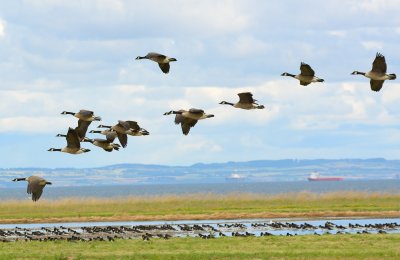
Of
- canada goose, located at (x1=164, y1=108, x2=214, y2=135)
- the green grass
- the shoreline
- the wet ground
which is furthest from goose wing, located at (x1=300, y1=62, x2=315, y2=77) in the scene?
the shoreline

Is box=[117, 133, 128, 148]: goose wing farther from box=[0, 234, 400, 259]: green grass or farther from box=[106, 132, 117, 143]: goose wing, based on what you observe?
box=[0, 234, 400, 259]: green grass

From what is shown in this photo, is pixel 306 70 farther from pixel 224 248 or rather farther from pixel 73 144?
pixel 224 248

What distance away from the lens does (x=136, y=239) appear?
131 feet

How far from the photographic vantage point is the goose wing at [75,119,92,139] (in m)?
24.4

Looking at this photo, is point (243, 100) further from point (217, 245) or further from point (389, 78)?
point (217, 245)

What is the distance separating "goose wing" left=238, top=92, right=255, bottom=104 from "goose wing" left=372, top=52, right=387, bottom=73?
319cm

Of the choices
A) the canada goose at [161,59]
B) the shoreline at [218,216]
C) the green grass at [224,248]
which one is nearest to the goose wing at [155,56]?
the canada goose at [161,59]

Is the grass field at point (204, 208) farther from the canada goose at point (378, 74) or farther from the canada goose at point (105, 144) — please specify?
the canada goose at point (378, 74)

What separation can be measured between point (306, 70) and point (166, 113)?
4.29m

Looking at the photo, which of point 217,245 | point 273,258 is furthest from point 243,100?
point 217,245

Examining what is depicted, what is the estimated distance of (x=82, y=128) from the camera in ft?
80.3

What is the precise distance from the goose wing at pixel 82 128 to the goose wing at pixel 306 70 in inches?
Result: 217

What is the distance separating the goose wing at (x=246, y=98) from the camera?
80.9 feet

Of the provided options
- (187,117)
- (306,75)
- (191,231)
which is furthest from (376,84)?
(191,231)
